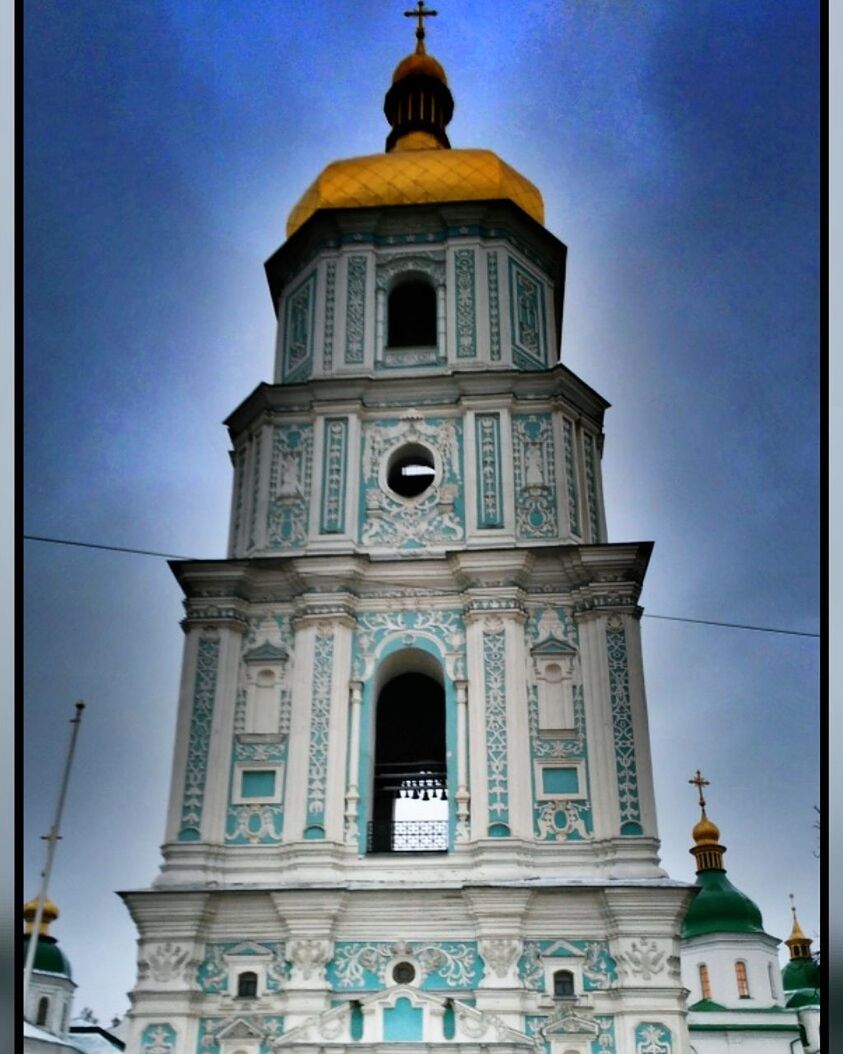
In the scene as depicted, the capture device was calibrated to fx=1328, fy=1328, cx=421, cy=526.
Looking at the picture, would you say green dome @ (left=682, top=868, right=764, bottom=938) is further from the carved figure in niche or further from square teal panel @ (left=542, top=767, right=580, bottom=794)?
the carved figure in niche

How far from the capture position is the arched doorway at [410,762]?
37.2ft

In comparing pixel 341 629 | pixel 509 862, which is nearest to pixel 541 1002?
pixel 509 862

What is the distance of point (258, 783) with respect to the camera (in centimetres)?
1136

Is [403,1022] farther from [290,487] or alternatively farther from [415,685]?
[290,487]

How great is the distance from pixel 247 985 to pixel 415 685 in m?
3.39

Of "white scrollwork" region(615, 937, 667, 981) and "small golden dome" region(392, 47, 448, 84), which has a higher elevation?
"small golden dome" region(392, 47, 448, 84)

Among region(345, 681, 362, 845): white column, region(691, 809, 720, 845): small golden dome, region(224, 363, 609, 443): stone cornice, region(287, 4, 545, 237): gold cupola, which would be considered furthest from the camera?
region(287, 4, 545, 237): gold cupola

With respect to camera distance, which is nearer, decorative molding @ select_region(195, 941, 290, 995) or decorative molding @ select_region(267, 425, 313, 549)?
decorative molding @ select_region(195, 941, 290, 995)

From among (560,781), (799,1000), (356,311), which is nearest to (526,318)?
(356,311)

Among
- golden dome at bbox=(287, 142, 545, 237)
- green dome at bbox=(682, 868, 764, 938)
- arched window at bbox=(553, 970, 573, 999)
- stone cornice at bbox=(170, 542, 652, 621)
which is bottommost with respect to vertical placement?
arched window at bbox=(553, 970, 573, 999)

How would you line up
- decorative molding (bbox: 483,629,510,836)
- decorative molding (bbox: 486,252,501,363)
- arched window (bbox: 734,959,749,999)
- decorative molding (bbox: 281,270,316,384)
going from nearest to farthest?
1. decorative molding (bbox: 483,629,510,836)
2. decorative molding (bbox: 486,252,501,363)
3. decorative molding (bbox: 281,270,316,384)
4. arched window (bbox: 734,959,749,999)

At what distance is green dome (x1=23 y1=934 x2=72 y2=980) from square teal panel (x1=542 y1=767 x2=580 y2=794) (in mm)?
4378

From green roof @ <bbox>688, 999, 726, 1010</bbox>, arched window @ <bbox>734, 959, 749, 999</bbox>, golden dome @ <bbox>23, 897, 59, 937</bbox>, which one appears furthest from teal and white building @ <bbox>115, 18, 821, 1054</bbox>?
arched window @ <bbox>734, 959, 749, 999</bbox>

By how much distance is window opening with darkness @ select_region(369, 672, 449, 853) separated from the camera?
445 inches
